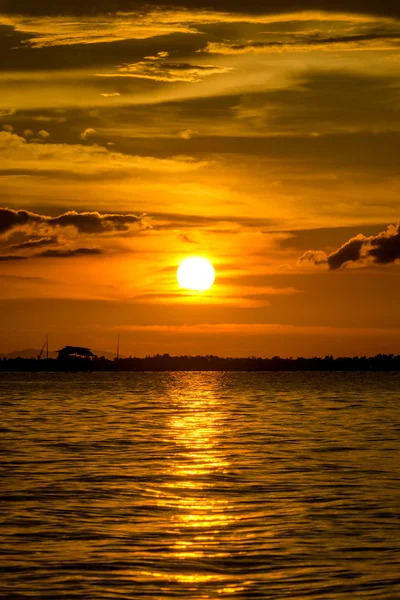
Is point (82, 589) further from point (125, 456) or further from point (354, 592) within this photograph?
point (125, 456)

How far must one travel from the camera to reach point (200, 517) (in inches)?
1355

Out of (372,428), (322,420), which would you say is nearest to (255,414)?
(322,420)

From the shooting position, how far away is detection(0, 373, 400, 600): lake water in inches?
995

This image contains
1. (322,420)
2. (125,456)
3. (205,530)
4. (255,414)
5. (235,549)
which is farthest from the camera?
(255,414)

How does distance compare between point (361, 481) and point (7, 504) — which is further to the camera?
point (361, 481)

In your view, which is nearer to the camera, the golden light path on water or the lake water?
the lake water

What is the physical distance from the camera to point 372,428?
252ft

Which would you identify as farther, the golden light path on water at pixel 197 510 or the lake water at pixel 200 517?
the golden light path on water at pixel 197 510

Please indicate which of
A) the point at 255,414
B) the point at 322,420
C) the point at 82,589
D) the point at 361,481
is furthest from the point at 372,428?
the point at 82,589

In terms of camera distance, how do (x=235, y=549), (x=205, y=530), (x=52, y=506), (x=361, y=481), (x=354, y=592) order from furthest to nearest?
(x=361, y=481), (x=52, y=506), (x=205, y=530), (x=235, y=549), (x=354, y=592)

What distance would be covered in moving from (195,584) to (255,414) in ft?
245

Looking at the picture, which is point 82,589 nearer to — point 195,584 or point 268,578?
point 195,584

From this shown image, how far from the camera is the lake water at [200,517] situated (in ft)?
82.9

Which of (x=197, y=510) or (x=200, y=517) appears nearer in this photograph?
(x=200, y=517)
